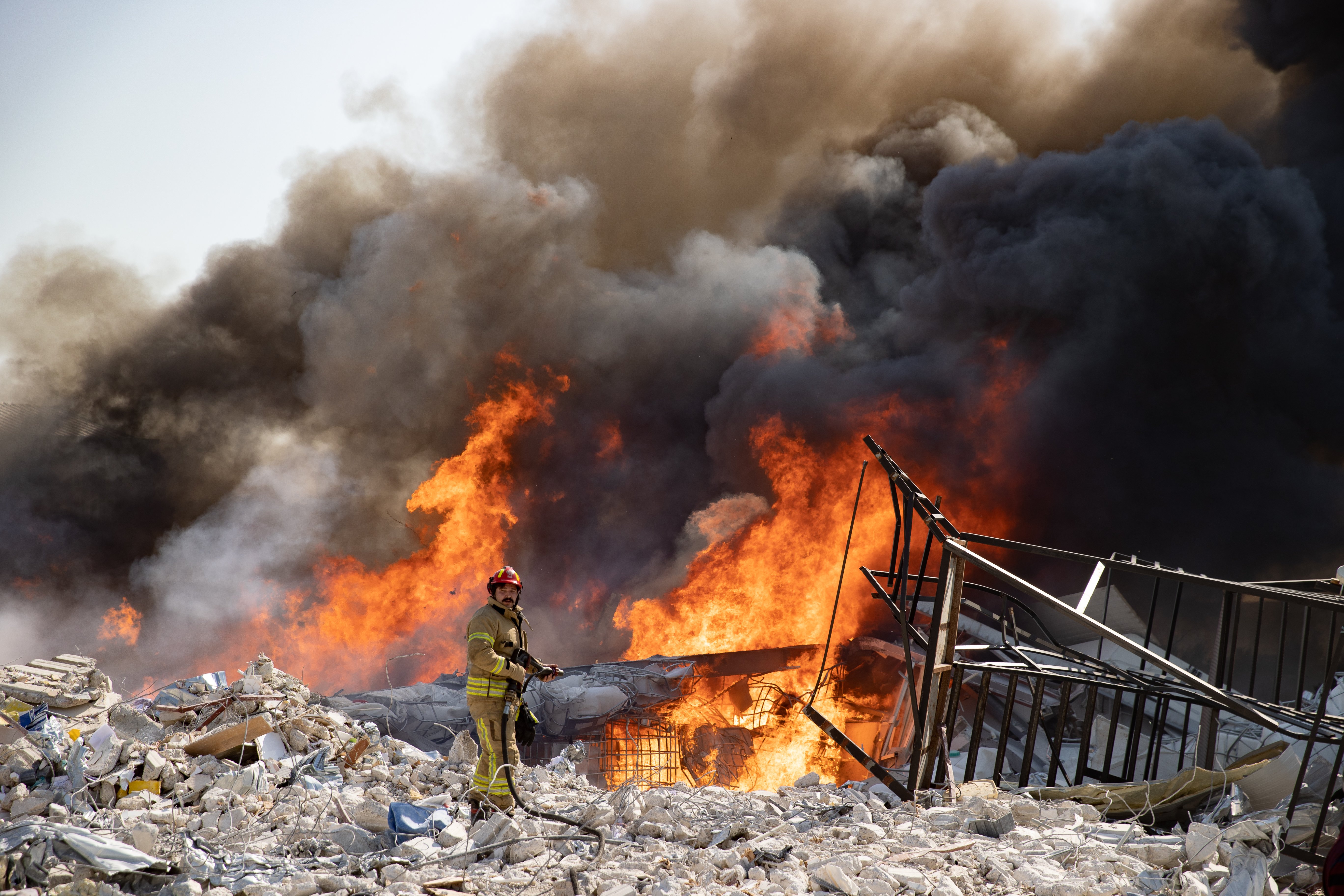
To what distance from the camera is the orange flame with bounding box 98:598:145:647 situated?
17.1m

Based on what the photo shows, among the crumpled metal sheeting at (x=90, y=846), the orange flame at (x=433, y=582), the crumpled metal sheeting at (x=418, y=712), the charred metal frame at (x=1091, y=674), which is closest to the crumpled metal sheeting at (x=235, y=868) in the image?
the crumpled metal sheeting at (x=90, y=846)

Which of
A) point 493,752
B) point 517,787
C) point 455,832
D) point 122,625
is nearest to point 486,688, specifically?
point 493,752

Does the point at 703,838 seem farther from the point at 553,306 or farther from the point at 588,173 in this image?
the point at 588,173

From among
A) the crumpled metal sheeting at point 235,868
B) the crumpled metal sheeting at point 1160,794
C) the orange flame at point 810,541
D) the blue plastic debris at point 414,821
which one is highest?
the orange flame at point 810,541

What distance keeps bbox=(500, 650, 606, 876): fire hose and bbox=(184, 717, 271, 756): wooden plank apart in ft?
6.82

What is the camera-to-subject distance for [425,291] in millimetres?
19625

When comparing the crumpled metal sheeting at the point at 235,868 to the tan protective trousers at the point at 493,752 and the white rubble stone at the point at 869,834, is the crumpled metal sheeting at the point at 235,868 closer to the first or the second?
the tan protective trousers at the point at 493,752

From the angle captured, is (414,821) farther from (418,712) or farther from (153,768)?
(418,712)

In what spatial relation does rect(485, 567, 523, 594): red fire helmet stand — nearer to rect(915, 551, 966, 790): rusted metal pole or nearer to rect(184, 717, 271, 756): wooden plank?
rect(184, 717, 271, 756): wooden plank

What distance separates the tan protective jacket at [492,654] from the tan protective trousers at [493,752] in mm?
89

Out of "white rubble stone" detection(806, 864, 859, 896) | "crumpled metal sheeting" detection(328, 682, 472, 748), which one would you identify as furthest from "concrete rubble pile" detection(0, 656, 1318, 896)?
"crumpled metal sheeting" detection(328, 682, 472, 748)

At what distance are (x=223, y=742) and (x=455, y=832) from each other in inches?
103

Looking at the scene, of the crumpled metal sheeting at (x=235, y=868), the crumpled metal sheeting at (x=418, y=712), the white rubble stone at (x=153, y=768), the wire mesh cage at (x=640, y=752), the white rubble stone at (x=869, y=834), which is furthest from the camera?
the wire mesh cage at (x=640, y=752)

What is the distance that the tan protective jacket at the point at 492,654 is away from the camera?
5637mm
